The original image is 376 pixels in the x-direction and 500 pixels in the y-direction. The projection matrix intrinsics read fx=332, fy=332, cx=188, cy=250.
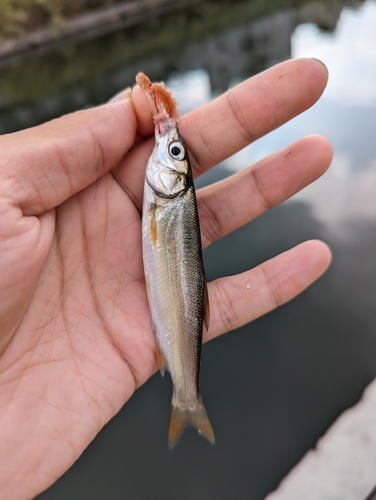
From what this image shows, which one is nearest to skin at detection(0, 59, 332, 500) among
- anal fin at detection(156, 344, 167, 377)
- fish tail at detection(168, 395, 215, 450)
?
anal fin at detection(156, 344, 167, 377)

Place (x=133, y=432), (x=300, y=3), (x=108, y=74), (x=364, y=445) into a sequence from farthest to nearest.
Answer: (x=300, y=3) < (x=108, y=74) < (x=133, y=432) < (x=364, y=445)

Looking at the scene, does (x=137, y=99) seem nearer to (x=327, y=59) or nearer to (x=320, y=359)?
(x=320, y=359)

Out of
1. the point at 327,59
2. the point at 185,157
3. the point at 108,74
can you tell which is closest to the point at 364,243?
the point at 185,157

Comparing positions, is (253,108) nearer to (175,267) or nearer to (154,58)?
(175,267)

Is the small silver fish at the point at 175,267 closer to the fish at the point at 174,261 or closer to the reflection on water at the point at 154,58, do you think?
the fish at the point at 174,261

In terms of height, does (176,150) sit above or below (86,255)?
above

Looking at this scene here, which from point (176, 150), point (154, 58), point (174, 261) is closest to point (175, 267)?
point (174, 261)

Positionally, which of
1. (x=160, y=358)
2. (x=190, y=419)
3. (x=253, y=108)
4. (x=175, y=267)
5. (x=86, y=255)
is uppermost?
(x=253, y=108)
